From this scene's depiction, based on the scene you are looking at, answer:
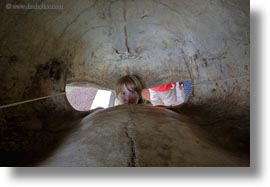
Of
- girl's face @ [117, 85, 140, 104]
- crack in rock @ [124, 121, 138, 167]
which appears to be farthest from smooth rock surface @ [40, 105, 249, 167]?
girl's face @ [117, 85, 140, 104]

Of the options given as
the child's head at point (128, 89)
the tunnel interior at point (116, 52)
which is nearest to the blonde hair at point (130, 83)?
the child's head at point (128, 89)

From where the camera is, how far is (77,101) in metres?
2.20

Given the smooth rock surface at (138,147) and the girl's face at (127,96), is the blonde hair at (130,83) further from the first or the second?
the smooth rock surface at (138,147)

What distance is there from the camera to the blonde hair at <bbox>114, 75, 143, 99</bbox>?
2.52 m

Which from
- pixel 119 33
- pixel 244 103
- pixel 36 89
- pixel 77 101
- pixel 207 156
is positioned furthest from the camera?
pixel 77 101

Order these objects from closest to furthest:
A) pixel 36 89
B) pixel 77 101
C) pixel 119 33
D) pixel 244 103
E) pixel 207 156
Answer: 1. pixel 207 156
2. pixel 244 103
3. pixel 36 89
4. pixel 119 33
5. pixel 77 101

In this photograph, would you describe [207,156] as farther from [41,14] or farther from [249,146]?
[41,14]

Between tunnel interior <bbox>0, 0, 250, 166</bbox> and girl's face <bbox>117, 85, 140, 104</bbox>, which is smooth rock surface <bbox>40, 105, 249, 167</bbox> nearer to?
tunnel interior <bbox>0, 0, 250, 166</bbox>

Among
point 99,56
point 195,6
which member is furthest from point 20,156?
point 195,6

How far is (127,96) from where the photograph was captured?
2.48m

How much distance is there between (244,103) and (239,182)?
423 mm

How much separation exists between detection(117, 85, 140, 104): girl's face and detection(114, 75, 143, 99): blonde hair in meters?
0.03

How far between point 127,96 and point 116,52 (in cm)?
41

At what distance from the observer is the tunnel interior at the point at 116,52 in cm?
158
